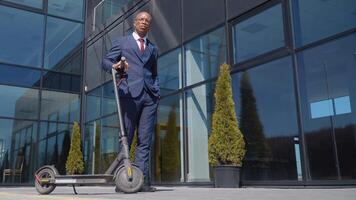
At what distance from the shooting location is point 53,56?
1266 centimetres

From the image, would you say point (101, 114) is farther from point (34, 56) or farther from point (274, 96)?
point (274, 96)

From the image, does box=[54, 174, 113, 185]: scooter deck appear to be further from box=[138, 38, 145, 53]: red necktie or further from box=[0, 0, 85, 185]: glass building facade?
box=[0, 0, 85, 185]: glass building facade

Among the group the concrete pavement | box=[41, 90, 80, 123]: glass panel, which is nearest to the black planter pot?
the concrete pavement

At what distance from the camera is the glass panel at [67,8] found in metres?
13.2

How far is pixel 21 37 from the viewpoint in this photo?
12352mm

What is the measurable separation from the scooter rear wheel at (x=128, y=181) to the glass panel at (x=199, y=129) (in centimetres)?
401

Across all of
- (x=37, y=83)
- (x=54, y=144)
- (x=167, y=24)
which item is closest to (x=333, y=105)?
(x=167, y=24)

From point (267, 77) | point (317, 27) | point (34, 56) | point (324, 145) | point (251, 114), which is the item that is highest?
point (34, 56)

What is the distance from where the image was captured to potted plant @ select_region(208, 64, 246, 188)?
19.0 ft

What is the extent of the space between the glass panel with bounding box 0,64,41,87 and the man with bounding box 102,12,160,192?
Result: 9.46m

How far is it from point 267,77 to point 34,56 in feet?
28.6

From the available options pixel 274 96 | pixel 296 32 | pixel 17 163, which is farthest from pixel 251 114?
pixel 17 163

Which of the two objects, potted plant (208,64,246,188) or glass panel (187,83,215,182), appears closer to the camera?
potted plant (208,64,246,188)

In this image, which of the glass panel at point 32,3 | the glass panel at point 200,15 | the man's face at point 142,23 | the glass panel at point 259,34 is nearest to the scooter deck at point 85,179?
the man's face at point 142,23
